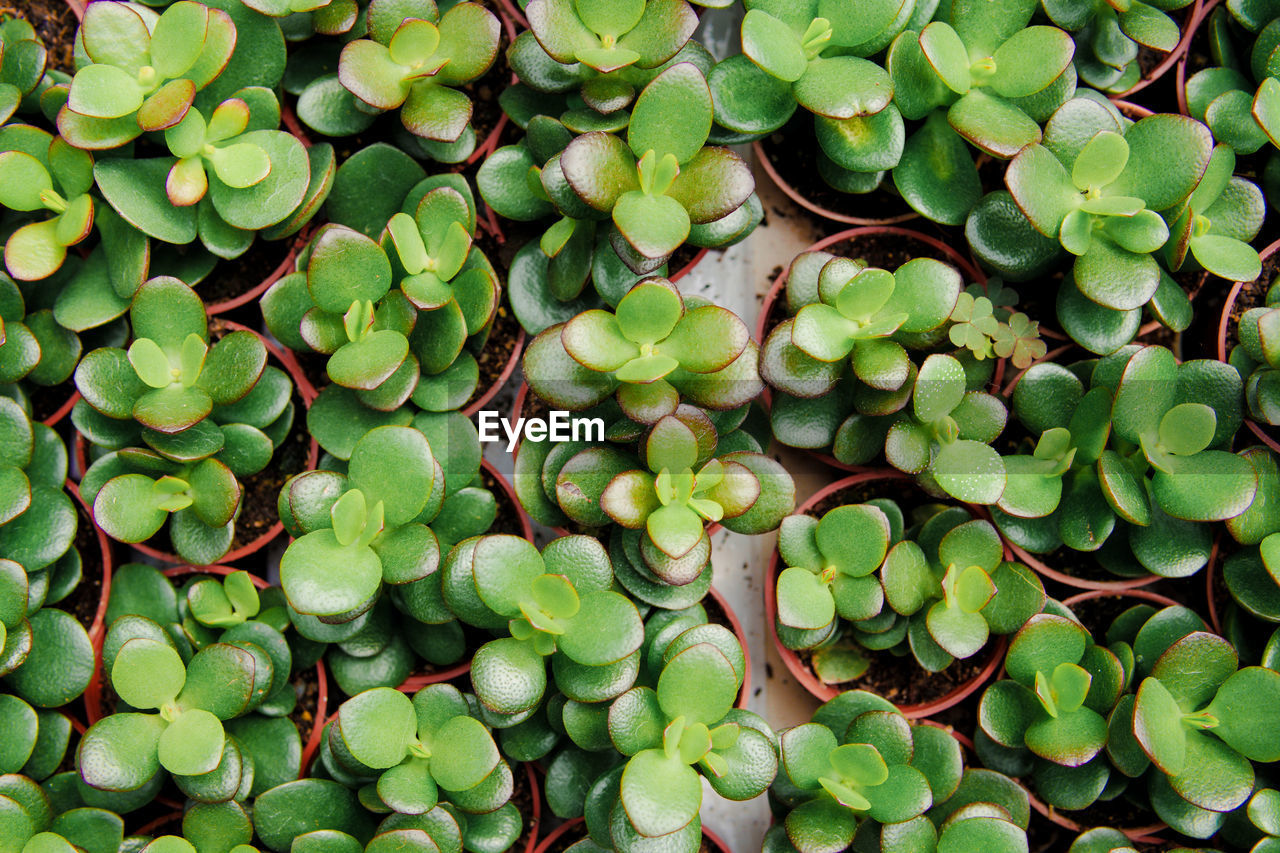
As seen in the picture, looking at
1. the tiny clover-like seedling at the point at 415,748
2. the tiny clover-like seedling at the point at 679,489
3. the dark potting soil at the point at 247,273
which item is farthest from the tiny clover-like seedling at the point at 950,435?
the dark potting soil at the point at 247,273

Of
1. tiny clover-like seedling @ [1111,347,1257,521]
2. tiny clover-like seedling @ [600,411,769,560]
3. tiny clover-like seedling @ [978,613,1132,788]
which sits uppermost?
tiny clover-like seedling @ [1111,347,1257,521]

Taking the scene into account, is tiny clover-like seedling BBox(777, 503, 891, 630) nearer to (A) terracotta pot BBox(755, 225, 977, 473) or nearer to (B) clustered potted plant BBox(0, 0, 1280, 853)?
(B) clustered potted plant BBox(0, 0, 1280, 853)

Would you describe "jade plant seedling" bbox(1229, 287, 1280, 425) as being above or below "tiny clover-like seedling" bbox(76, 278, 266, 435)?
above

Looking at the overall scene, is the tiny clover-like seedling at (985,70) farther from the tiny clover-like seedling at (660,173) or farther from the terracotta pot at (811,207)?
the tiny clover-like seedling at (660,173)

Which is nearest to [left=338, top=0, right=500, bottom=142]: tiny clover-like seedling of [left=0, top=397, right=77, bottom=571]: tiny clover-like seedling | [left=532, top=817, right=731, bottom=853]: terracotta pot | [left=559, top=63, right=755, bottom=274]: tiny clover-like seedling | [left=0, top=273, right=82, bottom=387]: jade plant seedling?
[left=559, top=63, right=755, bottom=274]: tiny clover-like seedling

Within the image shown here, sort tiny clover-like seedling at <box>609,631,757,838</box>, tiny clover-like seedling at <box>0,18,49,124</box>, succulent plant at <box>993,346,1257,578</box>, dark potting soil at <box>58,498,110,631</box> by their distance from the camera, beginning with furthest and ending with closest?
dark potting soil at <box>58,498,110,631</box>, tiny clover-like seedling at <box>0,18,49,124</box>, succulent plant at <box>993,346,1257,578</box>, tiny clover-like seedling at <box>609,631,757,838</box>

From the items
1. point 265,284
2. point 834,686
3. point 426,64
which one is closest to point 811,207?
point 426,64

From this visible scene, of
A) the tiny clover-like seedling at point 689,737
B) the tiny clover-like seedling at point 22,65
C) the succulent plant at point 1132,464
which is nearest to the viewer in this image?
the tiny clover-like seedling at point 689,737
